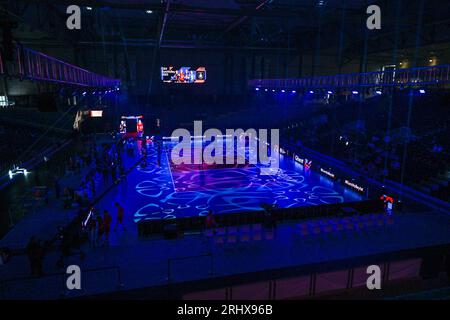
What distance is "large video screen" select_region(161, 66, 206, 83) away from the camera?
30578 millimetres

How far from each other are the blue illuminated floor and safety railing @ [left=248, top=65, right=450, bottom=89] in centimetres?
525

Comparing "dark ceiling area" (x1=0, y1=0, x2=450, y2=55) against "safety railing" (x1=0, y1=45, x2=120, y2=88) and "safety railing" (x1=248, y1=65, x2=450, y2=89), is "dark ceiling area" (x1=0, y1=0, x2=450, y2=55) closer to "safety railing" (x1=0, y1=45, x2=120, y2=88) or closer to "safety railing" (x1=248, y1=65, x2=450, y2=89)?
"safety railing" (x1=248, y1=65, x2=450, y2=89)

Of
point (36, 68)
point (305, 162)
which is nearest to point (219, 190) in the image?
point (305, 162)

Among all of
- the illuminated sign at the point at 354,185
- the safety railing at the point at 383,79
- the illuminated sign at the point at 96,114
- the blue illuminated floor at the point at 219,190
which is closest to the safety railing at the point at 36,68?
the blue illuminated floor at the point at 219,190

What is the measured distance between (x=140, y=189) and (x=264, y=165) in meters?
9.07

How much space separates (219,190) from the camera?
16594mm

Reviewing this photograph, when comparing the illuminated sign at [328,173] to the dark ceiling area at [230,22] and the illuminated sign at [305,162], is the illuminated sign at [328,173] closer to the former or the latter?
the illuminated sign at [305,162]

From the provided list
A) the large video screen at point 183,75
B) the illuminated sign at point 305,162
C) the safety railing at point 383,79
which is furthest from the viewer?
the large video screen at point 183,75

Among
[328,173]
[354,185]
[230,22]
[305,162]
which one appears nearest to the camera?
[354,185]

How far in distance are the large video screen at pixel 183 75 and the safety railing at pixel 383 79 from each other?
47.6 feet

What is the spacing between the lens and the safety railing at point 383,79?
9531 mm

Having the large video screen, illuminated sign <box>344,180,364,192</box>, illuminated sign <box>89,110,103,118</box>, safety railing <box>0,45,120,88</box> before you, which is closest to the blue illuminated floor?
illuminated sign <box>344,180,364,192</box>

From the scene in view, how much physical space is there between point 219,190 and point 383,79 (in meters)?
8.92

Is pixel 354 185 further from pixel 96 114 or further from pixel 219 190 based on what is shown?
pixel 96 114
